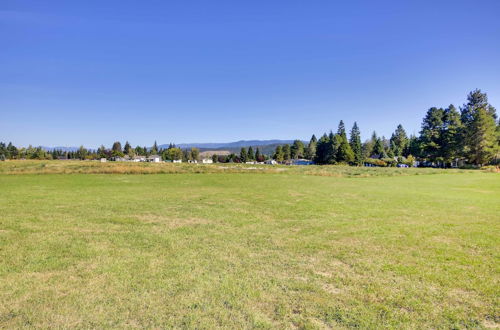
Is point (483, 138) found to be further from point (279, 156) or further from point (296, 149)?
point (296, 149)

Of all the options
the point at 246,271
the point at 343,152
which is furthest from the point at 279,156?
the point at 246,271

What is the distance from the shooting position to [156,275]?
4406mm

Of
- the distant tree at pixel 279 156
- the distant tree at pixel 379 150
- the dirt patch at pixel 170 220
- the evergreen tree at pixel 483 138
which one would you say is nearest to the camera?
the dirt patch at pixel 170 220

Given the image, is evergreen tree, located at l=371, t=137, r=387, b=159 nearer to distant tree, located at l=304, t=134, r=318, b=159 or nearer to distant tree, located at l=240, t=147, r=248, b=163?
distant tree, located at l=304, t=134, r=318, b=159

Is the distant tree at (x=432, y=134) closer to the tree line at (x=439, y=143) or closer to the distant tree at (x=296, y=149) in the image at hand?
the tree line at (x=439, y=143)

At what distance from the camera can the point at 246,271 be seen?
4605 mm

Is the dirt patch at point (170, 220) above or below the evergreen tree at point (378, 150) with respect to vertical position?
below

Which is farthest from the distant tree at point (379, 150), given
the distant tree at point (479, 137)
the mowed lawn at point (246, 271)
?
the mowed lawn at point (246, 271)

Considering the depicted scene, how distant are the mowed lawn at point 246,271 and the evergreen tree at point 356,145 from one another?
3140 inches

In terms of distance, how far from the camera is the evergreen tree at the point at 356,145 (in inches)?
3314

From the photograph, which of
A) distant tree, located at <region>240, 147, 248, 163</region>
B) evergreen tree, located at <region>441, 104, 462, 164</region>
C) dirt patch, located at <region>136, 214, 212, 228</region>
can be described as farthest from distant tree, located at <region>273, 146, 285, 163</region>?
dirt patch, located at <region>136, 214, 212, 228</region>

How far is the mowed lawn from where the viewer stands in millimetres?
3352

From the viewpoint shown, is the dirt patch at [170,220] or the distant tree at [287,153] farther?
the distant tree at [287,153]

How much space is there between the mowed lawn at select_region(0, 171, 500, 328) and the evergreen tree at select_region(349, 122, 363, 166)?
262 feet
